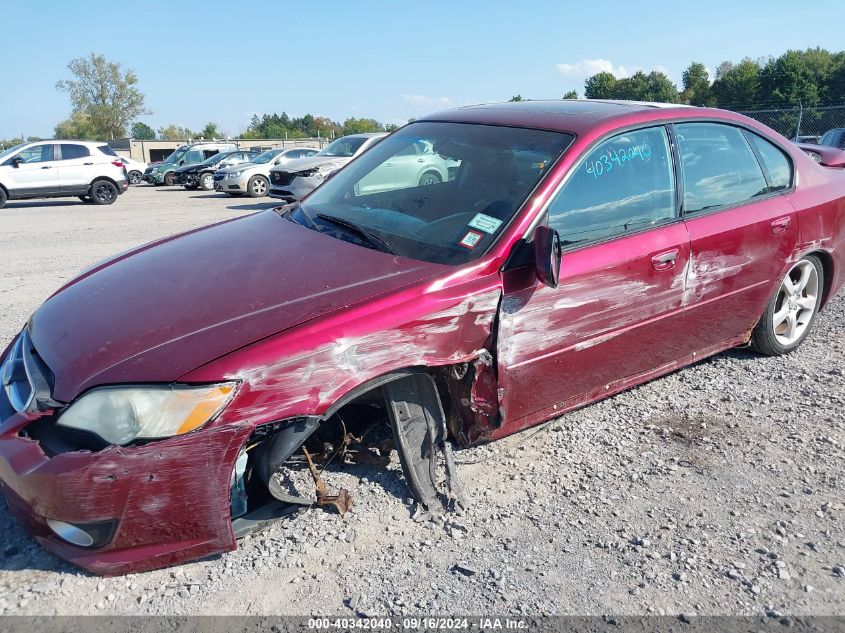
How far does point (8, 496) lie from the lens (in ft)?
7.79

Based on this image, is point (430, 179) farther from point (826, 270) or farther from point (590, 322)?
point (826, 270)

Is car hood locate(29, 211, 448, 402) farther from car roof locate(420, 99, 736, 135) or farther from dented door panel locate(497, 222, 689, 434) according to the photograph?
car roof locate(420, 99, 736, 135)

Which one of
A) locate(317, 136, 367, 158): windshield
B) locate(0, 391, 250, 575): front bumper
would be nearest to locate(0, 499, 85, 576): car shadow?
locate(0, 391, 250, 575): front bumper

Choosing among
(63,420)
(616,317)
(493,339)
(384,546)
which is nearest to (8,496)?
(63,420)

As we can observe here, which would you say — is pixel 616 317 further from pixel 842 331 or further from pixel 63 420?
pixel 842 331

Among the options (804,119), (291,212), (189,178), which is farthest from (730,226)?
(189,178)

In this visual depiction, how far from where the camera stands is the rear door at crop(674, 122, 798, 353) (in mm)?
3494

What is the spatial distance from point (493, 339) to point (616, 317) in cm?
76

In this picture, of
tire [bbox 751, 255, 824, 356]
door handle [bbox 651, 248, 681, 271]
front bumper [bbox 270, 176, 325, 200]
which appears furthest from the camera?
front bumper [bbox 270, 176, 325, 200]

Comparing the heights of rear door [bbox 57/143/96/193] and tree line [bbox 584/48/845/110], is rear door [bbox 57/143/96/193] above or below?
below

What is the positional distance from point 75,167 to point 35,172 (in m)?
0.89

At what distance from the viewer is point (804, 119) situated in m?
20.7

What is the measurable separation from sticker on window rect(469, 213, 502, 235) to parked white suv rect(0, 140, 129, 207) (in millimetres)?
16507

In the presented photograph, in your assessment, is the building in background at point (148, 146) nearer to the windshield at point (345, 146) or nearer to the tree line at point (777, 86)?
the tree line at point (777, 86)
